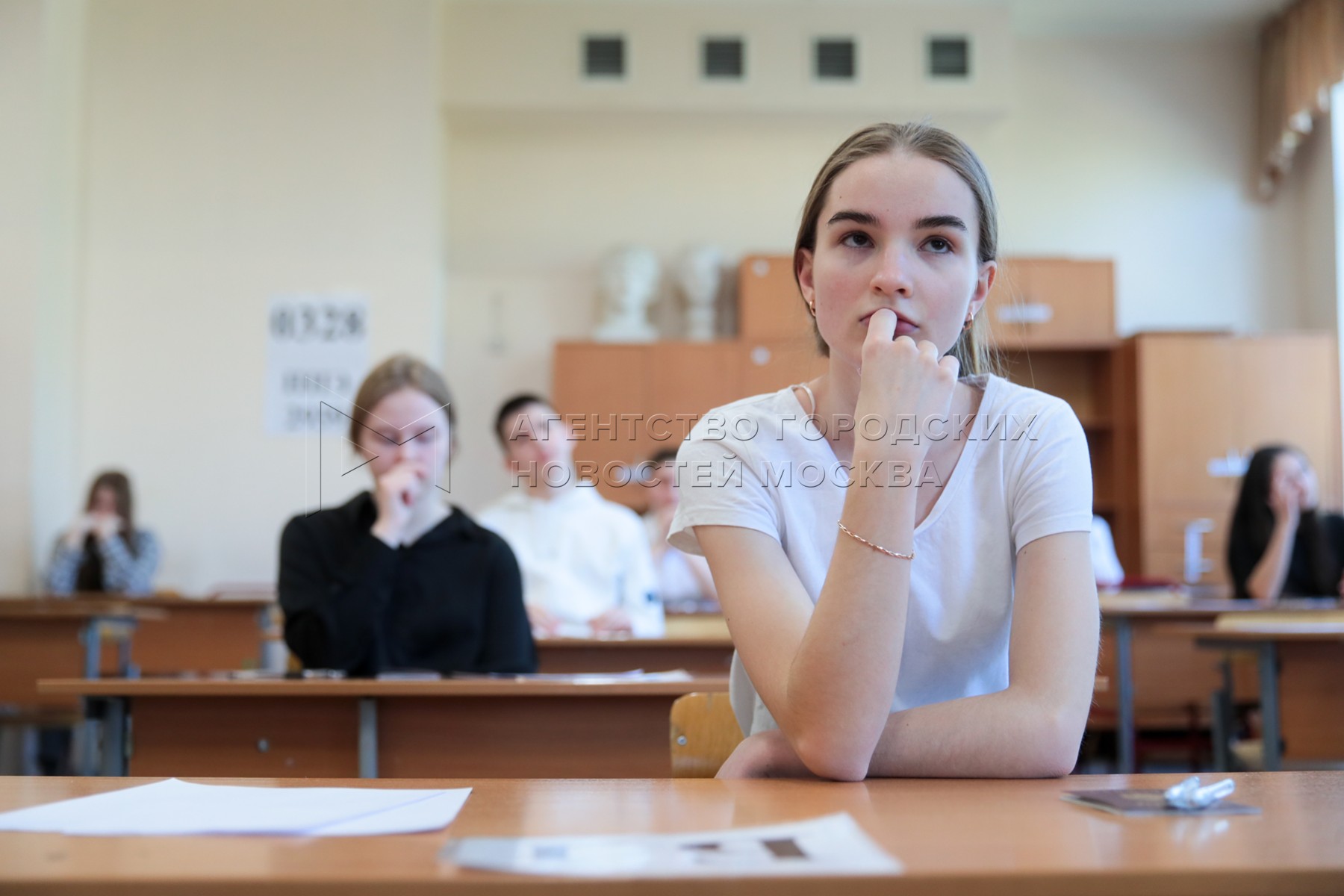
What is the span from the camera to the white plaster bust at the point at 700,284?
277 inches

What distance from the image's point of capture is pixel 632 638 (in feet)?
10.1

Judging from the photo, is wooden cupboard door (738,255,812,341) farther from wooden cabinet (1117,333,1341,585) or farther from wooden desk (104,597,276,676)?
wooden desk (104,597,276,676)

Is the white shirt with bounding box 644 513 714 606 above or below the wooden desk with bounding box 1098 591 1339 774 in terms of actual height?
above

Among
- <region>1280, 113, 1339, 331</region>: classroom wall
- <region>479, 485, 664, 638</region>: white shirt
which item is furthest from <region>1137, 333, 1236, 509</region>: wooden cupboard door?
<region>479, 485, 664, 638</region>: white shirt

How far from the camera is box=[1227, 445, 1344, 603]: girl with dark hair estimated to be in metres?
5.34

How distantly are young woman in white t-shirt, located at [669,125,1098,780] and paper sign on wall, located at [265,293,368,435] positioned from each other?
5673 millimetres

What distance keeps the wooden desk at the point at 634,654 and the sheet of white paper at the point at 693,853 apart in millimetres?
2297

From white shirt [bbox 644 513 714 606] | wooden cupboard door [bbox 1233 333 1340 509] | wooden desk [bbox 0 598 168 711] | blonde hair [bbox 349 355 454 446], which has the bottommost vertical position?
wooden desk [bbox 0 598 168 711]

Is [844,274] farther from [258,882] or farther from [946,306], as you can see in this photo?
[258,882]

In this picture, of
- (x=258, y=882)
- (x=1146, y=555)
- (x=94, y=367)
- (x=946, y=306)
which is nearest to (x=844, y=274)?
(x=946, y=306)

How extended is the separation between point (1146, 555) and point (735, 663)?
19.3ft

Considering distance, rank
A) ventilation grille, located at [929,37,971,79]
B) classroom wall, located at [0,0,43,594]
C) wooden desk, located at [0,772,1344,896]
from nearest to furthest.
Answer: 1. wooden desk, located at [0,772,1344,896]
2. classroom wall, located at [0,0,43,594]
3. ventilation grille, located at [929,37,971,79]

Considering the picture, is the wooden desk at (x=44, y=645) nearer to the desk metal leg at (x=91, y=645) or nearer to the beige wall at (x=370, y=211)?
the desk metal leg at (x=91, y=645)

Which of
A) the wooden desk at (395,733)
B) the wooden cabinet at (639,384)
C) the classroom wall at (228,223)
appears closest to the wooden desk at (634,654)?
the wooden desk at (395,733)
